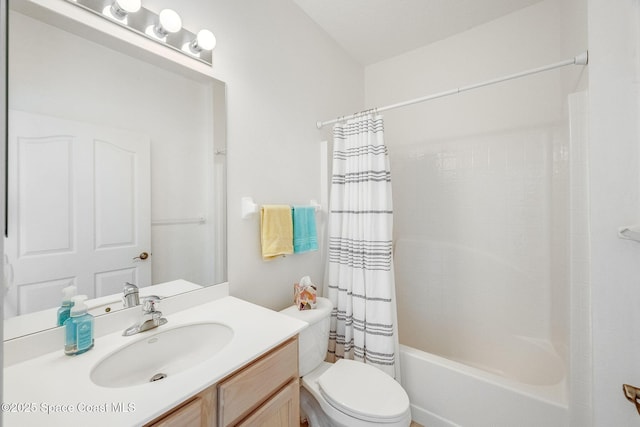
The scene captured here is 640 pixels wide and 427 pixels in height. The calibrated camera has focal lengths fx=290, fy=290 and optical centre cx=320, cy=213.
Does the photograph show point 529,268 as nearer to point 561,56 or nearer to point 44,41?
point 561,56

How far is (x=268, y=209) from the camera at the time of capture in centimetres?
→ 158

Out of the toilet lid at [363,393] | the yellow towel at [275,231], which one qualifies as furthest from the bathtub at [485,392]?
the yellow towel at [275,231]

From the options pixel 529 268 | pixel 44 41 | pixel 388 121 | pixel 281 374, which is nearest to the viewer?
pixel 44 41

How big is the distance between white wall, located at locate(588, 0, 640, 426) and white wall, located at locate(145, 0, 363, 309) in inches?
55.1

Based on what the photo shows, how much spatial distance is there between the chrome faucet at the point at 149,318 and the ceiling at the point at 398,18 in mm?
1896

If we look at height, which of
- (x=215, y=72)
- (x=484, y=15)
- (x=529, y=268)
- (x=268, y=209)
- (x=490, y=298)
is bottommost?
(x=490, y=298)

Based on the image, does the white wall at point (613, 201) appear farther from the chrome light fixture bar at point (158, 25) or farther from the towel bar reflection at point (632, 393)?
the chrome light fixture bar at point (158, 25)

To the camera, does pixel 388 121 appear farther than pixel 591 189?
Yes

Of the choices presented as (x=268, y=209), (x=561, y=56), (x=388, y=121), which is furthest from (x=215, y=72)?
(x=561, y=56)

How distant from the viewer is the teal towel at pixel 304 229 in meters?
1.72

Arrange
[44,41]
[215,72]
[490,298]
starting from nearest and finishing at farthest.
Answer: [44,41] → [215,72] → [490,298]

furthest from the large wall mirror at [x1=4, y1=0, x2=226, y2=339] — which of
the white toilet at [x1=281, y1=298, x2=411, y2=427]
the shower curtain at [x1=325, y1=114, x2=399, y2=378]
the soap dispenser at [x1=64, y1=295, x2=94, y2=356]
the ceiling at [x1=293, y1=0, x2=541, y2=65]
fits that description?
the ceiling at [x1=293, y1=0, x2=541, y2=65]

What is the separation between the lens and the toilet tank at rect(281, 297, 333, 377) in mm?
1452

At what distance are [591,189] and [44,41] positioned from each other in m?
2.02
